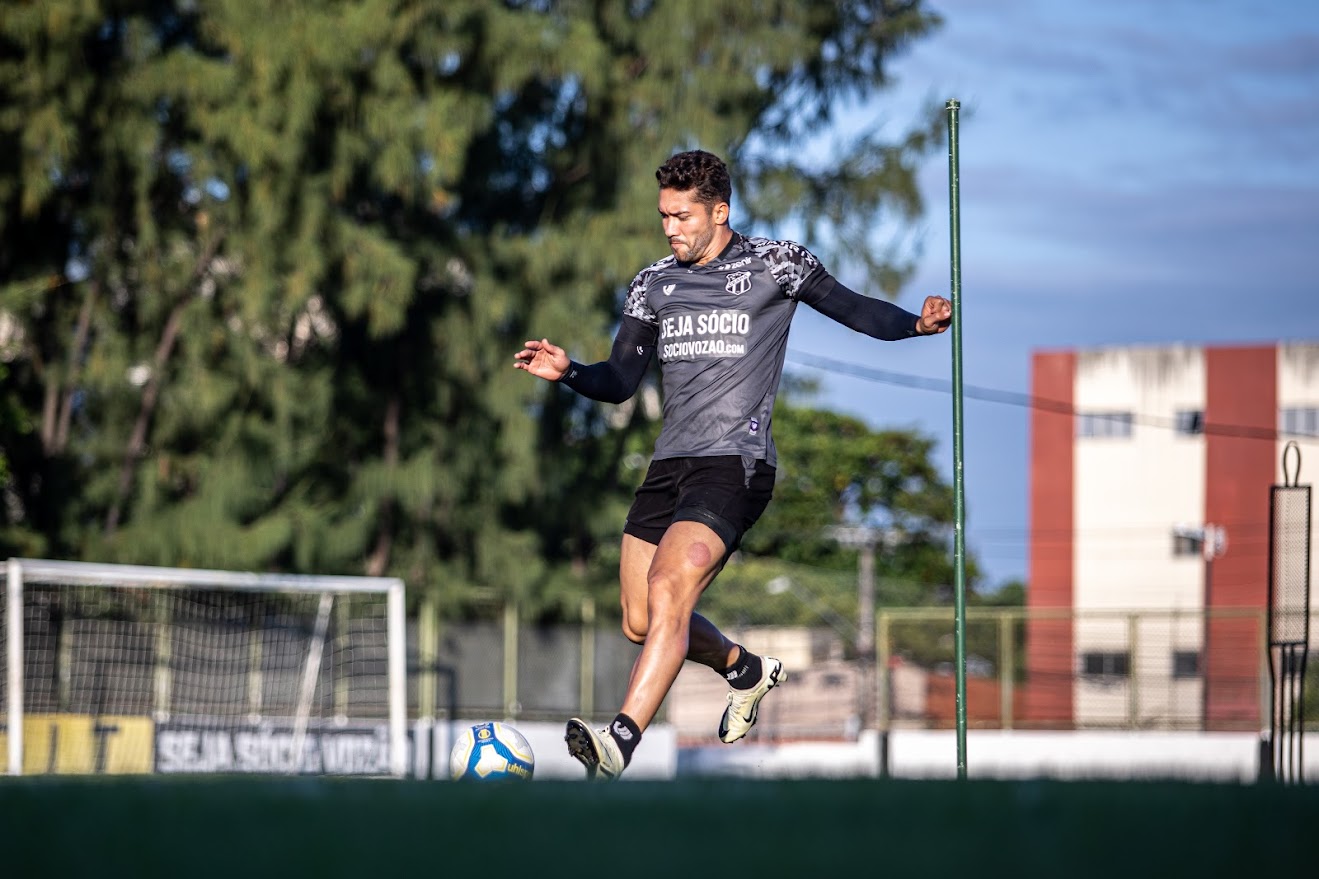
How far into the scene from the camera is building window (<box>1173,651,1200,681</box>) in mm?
21297

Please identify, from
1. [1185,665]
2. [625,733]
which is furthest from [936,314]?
[1185,665]

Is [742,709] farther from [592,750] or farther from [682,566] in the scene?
[592,750]

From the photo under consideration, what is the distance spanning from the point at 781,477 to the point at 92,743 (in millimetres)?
47701

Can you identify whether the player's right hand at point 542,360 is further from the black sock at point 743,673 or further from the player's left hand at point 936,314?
the black sock at point 743,673

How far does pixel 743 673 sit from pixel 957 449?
1186 mm

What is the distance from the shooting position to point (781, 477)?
200 ft

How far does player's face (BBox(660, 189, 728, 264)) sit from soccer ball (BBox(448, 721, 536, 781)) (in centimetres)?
176

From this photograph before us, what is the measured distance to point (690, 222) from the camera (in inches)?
218

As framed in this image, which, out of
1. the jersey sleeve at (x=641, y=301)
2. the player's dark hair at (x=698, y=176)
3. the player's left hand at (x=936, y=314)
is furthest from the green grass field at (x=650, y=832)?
the jersey sleeve at (x=641, y=301)

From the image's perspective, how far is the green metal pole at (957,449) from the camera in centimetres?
515

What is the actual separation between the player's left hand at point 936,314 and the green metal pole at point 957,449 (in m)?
0.34

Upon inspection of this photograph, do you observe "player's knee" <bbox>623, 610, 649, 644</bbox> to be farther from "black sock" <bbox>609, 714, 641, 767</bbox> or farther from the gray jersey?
"black sock" <bbox>609, 714, 641, 767</bbox>

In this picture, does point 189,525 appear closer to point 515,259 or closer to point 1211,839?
point 515,259

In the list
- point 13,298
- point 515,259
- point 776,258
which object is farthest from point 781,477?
point 776,258
